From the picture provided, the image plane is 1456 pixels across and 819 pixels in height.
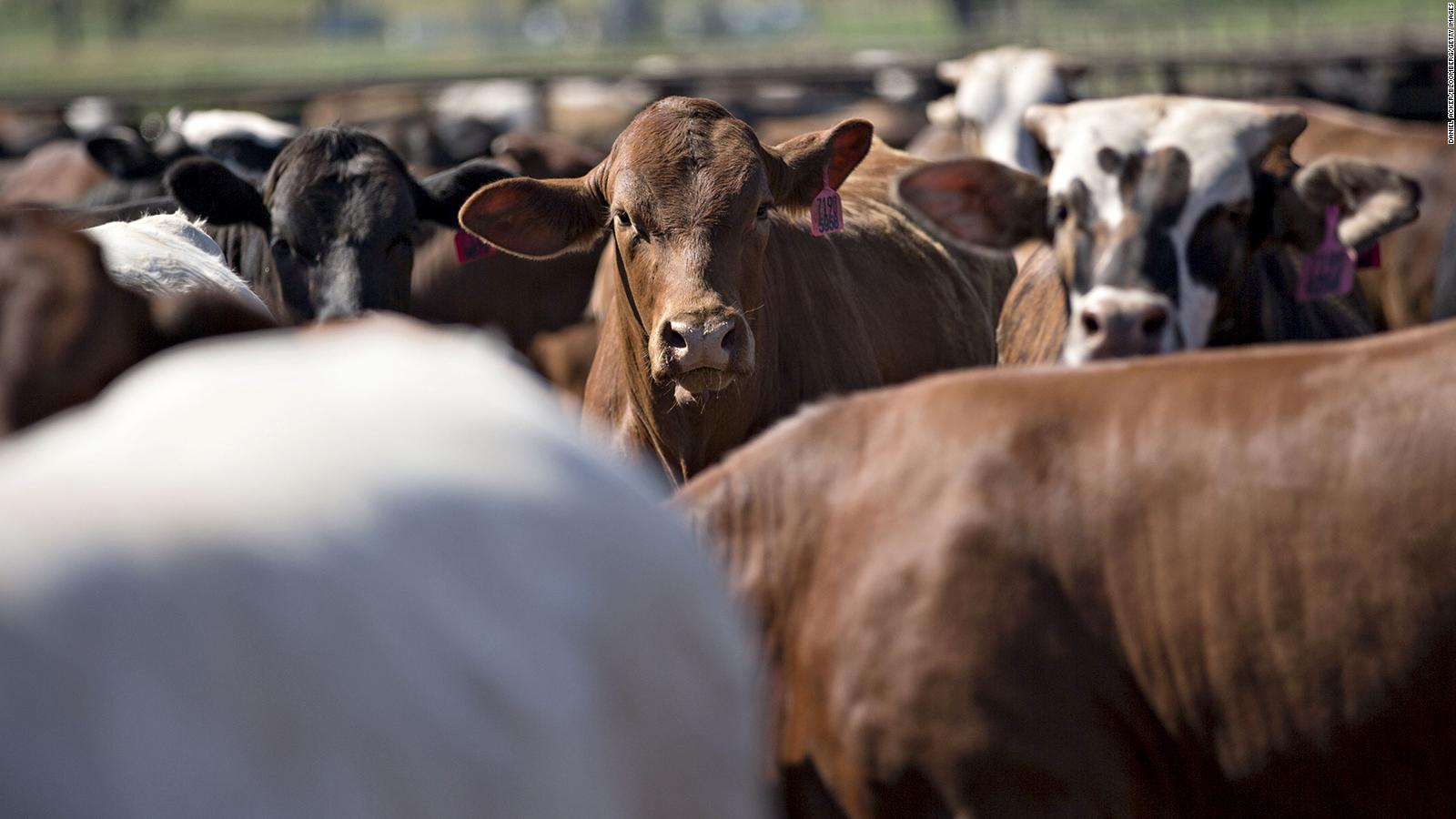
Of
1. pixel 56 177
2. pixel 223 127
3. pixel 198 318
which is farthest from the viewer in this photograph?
pixel 56 177

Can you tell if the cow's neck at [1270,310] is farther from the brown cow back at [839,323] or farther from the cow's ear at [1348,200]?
the brown cow back at [839,323]

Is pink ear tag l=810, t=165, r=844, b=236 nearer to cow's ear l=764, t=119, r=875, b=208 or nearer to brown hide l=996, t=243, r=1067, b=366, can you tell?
cow's ear l=764, t=119, r=875, b=208

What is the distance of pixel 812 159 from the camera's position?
5.14m

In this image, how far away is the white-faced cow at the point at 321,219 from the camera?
572 cm

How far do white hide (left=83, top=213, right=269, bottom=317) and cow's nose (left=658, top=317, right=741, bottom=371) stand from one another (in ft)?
3.46

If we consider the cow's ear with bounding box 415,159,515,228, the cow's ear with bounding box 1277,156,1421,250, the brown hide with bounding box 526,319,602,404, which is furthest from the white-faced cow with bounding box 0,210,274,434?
the brown hide with bounding box 526,319,602,404

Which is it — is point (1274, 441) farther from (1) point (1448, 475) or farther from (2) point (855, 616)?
(2) point (855, 616)

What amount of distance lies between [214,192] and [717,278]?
7.37ft

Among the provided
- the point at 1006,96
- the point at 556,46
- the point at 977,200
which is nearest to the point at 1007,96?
the point at 1006,96

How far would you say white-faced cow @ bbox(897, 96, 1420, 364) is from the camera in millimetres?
3822

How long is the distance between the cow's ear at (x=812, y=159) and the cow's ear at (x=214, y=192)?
1.92m

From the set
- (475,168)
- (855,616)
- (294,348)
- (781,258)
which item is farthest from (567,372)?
(294,348)

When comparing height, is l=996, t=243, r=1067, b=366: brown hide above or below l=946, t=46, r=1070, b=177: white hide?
above

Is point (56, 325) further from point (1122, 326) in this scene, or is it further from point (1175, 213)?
point (1175, 213)
